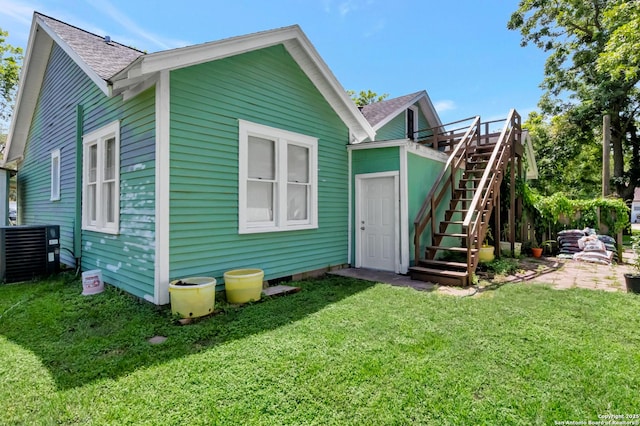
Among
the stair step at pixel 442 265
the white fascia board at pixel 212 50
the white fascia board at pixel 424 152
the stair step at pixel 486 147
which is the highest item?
the white fascia board at pixel 212 50

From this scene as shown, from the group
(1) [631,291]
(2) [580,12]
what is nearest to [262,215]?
(1) [631,291]

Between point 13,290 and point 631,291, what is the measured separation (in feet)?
32.8

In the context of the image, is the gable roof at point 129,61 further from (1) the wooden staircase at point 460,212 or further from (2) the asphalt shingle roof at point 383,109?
(2) the asphalt shingle roof at point 383,109

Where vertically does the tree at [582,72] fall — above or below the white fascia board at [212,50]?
above

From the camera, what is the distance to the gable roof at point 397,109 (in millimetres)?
10445

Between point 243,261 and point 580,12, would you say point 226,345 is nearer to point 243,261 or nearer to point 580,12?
point 243,261

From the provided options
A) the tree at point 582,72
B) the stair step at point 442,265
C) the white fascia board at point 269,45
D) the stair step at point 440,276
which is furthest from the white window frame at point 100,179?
the tree at point 582,72

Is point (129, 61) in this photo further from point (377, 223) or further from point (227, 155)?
point (377, 223)

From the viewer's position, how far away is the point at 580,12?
16125 millimetres

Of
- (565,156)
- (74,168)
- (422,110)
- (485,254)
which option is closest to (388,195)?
(485,254)

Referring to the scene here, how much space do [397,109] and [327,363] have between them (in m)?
9.83

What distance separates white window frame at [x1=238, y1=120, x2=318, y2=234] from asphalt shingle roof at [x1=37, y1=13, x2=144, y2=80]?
214cm

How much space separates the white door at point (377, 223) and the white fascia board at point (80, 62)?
15.9 feet

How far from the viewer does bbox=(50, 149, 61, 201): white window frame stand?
7.34 m
